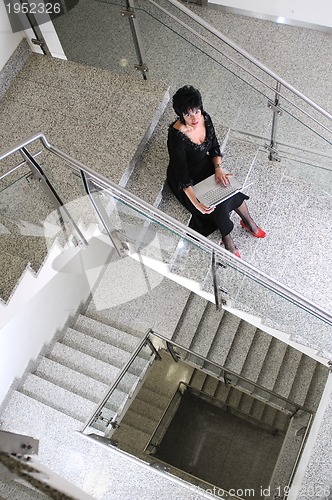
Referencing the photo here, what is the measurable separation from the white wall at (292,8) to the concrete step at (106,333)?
13.8ft

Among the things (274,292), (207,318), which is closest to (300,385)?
(207,318)

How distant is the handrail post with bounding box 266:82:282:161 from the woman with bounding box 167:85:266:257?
1.96 ft

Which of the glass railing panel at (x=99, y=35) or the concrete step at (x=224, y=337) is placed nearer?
the glass railing panel at (x=99, y=35)

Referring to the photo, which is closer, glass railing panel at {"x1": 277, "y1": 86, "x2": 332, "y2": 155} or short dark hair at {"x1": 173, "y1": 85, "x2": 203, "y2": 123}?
short dark hair at {"x1": 173, "y1": 85, "x2": 203, "y2": 123}

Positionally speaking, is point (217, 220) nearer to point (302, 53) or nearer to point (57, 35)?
point (57, 35)

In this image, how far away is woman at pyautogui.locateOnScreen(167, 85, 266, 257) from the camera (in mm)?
4270

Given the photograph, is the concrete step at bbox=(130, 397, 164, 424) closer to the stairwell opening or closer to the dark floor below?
the stairwell opening

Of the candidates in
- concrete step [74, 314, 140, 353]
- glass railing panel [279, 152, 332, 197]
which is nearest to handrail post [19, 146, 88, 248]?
glass railing panel [279, 152, 332, 197]

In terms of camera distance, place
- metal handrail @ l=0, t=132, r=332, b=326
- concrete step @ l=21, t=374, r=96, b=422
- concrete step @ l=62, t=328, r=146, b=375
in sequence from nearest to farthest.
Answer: metal handrail @ l=0, t=132, r=332, b=326 → concrete step @ l=21, t=374, r=96, b=422 → concrete step @ l=62, t=328, r=146, b=375

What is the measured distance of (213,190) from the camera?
15.6ft

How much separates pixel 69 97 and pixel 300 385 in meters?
4.57

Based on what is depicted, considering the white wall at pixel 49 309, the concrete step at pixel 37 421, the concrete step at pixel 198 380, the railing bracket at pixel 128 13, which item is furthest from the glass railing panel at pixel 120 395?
the railing bracket at pixel 128 13

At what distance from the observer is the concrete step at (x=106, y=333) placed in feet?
23.9

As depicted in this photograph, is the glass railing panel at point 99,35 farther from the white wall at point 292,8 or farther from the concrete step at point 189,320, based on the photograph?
the concrete step at point 189,320
